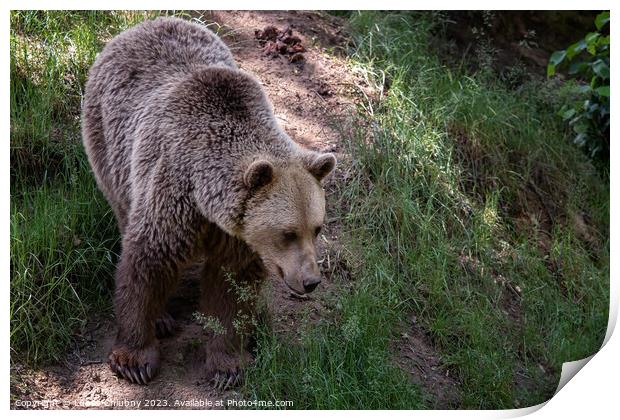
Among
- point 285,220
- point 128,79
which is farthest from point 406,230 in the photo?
point 128,79

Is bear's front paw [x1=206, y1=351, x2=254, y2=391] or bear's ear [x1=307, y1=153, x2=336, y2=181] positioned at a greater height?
bear's ear [x1=307, y1=153, x2=336, y2=181]

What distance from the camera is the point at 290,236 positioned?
3518mm

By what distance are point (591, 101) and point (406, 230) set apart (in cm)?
158

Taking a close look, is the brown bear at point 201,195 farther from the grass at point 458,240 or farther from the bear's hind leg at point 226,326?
the grass at point 458,240

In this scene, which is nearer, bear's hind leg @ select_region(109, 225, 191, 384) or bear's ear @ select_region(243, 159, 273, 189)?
bear's ear @ select_region(243, 159, 273, 189)

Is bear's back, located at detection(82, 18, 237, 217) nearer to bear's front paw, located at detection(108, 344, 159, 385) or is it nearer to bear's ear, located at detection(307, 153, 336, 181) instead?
bear's front paw, located at detection(108, 344, 159, 385)

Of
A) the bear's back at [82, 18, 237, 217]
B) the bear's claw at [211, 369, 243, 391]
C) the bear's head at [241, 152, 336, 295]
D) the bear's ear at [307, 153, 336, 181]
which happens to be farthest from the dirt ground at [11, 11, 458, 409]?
the bear's ear at [307, 153, 336, 181]

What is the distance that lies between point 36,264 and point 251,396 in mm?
1186

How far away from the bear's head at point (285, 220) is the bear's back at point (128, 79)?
76 centimetres

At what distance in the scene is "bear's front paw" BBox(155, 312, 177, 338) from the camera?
4.00 meters

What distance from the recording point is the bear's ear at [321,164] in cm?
360

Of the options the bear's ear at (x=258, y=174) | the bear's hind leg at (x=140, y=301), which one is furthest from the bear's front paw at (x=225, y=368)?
the bear's ear at (x=258, y=174)

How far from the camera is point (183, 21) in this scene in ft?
14.0

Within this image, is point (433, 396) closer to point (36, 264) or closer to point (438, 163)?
point (438, 163)
